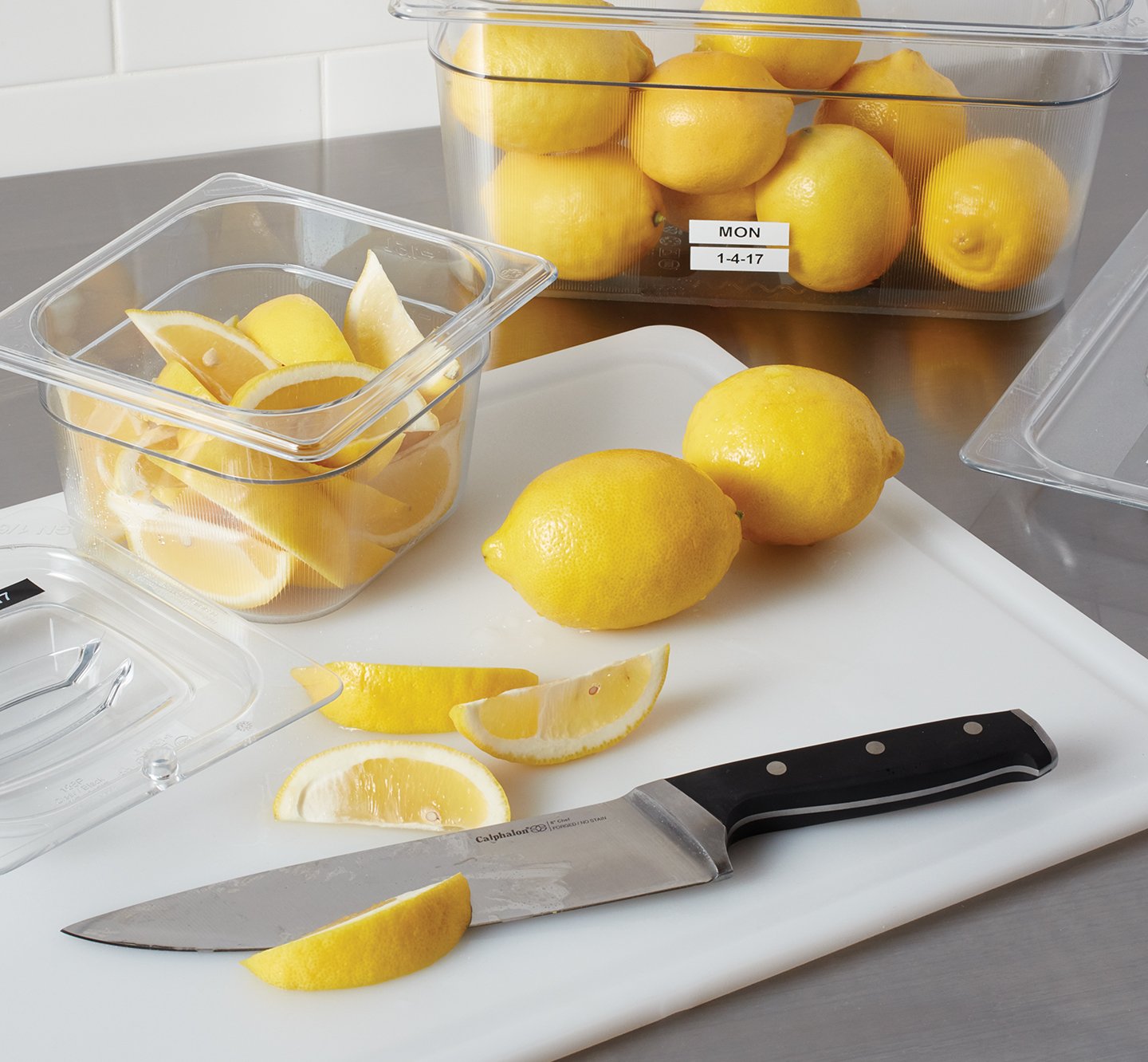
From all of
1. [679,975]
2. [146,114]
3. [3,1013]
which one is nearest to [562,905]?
[679,975]

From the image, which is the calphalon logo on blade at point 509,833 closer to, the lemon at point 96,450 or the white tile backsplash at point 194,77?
the lemon at point 96,450

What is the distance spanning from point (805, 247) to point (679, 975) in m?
0.62

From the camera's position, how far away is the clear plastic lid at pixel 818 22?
929 millimetres

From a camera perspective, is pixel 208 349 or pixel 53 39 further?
pixel 53 39

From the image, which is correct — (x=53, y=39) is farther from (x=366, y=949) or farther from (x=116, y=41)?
(x=366, y=949)

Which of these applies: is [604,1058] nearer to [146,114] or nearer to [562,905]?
[562,905]

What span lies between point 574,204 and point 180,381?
386 mm

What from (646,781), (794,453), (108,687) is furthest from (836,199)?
(108,687)

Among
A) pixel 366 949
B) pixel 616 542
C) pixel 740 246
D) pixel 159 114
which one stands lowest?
pixel 366 949

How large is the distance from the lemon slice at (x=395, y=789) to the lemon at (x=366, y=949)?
7 cm

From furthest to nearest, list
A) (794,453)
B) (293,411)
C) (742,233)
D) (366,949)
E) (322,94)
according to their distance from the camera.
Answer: (322,94), (742,233), (794,453), (293,411), (366,949)

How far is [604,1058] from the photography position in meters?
0.57

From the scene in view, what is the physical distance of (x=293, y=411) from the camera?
0.68 m

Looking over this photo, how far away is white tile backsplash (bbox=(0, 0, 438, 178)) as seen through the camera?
51.0 inches
